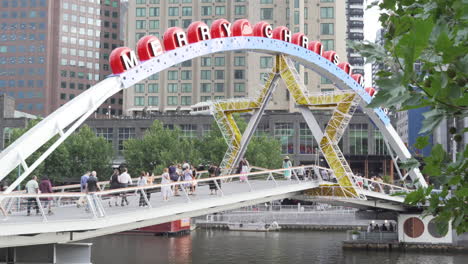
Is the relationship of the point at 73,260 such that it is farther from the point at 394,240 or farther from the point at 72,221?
the point at 394,240

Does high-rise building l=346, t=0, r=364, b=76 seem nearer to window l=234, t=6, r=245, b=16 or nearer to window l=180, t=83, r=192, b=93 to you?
window l=234, t=6, r=245, b=16

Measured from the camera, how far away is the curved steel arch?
23.6 m

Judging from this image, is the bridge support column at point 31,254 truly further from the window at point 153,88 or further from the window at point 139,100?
the window at point 153,88

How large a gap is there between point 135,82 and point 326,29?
244 ft

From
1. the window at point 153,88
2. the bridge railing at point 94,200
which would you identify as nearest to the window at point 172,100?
the window at point 153,88

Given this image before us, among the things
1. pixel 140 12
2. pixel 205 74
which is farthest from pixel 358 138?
pixel 140 12

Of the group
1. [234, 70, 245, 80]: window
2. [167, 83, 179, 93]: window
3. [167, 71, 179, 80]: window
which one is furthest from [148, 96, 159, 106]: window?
[234, 70, 245, 80]: window

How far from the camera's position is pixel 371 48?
5727 millimetres

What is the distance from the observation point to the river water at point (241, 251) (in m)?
40.0

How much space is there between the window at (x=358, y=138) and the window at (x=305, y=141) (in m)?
5.85

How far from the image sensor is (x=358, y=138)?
9200 cm

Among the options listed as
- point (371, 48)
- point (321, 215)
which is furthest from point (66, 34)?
point (371, 48)

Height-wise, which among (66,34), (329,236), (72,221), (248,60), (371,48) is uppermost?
(66,34)

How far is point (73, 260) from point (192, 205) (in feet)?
19.1
